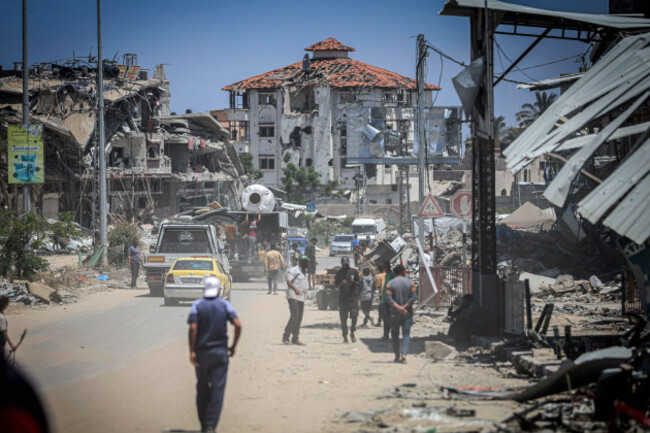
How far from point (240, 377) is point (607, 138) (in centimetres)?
652

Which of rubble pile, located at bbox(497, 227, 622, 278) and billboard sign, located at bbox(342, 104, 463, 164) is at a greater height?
billboard sign, located at bbox(342, 104, 463, 164)

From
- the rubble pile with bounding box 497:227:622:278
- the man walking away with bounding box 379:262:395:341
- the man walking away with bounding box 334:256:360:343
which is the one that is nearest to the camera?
the man walking away with bounding box 379:262:395:341

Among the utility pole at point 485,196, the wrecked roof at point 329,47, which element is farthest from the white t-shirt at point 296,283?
the wrecked roof at point 329,47

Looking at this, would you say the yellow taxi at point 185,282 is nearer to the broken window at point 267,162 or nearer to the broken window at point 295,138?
the broken window at point 295,138

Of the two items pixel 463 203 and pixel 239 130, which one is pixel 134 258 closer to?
pixel 463 203

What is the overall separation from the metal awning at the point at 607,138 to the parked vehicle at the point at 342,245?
129ft

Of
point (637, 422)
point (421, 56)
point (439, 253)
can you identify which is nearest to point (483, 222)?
point (637, 422)

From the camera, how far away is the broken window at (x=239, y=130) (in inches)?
3760

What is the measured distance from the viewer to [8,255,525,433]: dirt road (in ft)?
29.1

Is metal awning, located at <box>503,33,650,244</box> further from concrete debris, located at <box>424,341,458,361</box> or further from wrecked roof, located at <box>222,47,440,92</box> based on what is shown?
wrecked roof, located at <box>222,47,440,92</box>

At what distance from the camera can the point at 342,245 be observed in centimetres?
5294

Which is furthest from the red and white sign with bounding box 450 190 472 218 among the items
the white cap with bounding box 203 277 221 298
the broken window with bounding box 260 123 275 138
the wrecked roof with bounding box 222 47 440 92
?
the broken window with bounding box 260 123 275 138

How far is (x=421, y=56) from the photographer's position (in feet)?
86.5

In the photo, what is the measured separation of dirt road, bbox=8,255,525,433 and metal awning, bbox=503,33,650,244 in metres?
2.87
